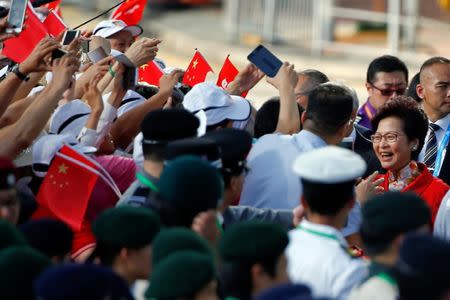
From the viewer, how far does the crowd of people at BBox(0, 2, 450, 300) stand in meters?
5.33

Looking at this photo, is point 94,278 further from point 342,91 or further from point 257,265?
point 342,91

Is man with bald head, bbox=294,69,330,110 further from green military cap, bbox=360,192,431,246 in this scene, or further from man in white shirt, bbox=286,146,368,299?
green military cap, bbox=360,192,431,246

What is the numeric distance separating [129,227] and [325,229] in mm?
871

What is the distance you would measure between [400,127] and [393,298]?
3.10 meters

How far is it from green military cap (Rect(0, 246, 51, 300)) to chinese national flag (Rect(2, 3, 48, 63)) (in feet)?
12.1

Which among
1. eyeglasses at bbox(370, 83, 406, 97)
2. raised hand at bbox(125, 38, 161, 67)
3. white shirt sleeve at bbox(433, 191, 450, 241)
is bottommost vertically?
eyeglasses at bbox(370, 83, 406, 97)

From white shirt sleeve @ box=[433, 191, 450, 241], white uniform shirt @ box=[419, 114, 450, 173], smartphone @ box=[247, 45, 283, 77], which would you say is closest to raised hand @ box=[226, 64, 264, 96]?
smartphone @ box=[247, 45, 283, 77]

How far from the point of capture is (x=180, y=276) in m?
5.22

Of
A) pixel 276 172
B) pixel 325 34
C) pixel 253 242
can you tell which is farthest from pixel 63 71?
pixel 325 34

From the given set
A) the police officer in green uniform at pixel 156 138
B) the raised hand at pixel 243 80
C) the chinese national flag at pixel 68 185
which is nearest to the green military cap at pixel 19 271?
the police officer in green uniform at pixel 156 138

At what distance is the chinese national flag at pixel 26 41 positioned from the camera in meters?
8.97

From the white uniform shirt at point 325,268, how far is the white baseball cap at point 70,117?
2.63m

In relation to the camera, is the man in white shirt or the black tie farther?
the black tie

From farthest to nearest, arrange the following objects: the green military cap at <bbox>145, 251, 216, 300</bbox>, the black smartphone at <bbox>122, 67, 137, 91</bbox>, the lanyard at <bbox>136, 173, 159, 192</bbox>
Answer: the black smartphone at <bbox>122, 67, 137, 91</bbox> → the lanyard at <bbox>136, 173, 159, 192</bbox> → the green military cap at <bbox>145, 251, 216, 300</bbox>
